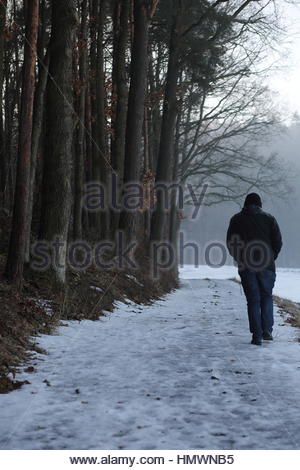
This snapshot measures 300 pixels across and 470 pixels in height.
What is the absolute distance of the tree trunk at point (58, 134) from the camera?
10148mm

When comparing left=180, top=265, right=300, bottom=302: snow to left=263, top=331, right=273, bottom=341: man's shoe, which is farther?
left=180, top=265, right=300, bottom=302: snow

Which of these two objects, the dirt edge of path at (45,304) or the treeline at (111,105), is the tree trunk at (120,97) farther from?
the dirt edge of path at (45,304)

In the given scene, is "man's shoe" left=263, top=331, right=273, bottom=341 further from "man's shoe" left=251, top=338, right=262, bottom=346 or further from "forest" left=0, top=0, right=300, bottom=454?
"man's shoe" left=251, top=338, right=262, bottom=346

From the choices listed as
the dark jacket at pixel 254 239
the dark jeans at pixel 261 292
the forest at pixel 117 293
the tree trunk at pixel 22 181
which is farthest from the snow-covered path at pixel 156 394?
the tree trunk at pixel 22 181

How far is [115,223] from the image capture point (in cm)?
1770

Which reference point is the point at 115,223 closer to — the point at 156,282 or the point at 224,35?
the point at 156,282

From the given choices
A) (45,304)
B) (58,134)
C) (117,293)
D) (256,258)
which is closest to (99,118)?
(117,293)

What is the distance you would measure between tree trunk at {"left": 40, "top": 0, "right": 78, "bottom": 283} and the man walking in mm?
3384

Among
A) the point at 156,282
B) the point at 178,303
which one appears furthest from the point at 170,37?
the point at 178,303

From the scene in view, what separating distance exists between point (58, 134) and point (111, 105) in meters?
10.6

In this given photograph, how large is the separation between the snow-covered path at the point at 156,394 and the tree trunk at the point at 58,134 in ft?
7.33

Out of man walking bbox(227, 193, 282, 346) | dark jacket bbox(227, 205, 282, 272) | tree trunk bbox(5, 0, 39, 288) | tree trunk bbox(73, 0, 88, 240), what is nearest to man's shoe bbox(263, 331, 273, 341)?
man walking bbox(227, 193, 282, 346)

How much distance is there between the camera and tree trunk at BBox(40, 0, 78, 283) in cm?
1015

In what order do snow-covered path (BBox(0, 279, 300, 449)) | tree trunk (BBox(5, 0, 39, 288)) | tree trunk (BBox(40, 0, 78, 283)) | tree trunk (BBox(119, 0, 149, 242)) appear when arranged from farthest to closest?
1. tree trunk (BBox(119, 0, 149, 242))
2. tree trunk (BBox(40, 0, 78, 283))
3. tree trunk (BBox(5, 0, 39, 288))
4. snow-covered path (BBox(0, 279, 300, 449))
